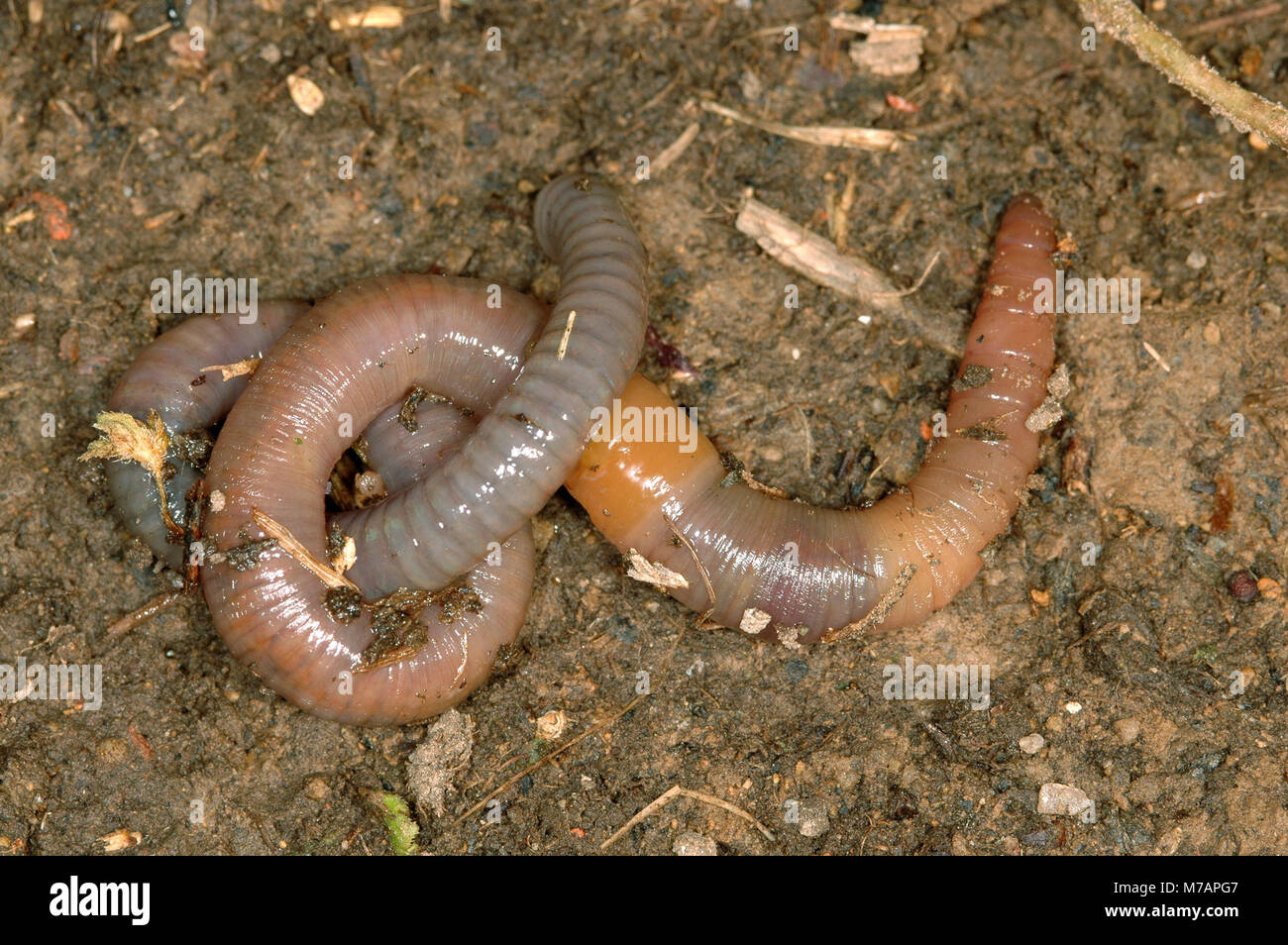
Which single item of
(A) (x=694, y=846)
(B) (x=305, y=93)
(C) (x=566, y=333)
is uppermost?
(B) (x=305, y=93)

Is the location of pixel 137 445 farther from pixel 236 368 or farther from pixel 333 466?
pixel 333 466

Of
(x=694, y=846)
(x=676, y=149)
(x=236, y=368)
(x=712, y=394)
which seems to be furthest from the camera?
(x=676, y=149)

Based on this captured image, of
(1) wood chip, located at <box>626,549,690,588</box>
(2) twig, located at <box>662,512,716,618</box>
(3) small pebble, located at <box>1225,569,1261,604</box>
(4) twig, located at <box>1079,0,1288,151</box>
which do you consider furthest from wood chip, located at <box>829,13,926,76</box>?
(3) small pebble, located at <box>1225,569,1261,604</box>

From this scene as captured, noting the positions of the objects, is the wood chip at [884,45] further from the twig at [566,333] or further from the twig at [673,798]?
the twig at [673,798]

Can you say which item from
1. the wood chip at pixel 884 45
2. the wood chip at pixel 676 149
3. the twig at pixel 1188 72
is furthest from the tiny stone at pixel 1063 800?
the wood chip at pixel 884 45

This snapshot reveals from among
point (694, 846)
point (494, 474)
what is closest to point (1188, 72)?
point (494, 474)
